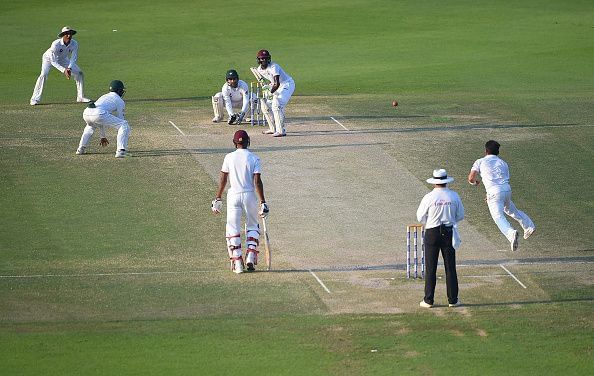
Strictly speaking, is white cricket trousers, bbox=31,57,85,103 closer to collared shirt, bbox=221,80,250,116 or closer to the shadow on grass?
collared shirt, bbox=221,80,250,116

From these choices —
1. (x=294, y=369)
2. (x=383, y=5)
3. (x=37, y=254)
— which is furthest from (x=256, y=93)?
(x=383, y=5)

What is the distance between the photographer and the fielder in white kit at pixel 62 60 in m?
31.5

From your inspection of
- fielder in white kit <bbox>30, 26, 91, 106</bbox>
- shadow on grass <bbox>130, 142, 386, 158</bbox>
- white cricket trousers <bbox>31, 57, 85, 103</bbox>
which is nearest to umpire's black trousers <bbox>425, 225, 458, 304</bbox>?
shadow on grass <bbox>130, 142, 386, 158</bbox>

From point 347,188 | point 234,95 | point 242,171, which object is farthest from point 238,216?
point 234,95

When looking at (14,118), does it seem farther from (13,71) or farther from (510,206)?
(510,206)

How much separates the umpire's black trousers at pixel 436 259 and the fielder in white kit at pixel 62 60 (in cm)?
1712

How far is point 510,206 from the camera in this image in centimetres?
1953

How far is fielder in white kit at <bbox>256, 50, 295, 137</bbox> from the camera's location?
27.5 metres

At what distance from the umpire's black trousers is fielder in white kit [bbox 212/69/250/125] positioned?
508 inches

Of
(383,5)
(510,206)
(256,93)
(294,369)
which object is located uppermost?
(383,5)

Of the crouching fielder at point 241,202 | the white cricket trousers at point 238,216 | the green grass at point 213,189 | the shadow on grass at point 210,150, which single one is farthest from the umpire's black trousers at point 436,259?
the shadow on grass at point 210,150

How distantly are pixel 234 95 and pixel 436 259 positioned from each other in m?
13.2

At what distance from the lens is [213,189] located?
76.1ft

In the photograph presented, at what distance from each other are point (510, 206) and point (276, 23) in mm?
28299
